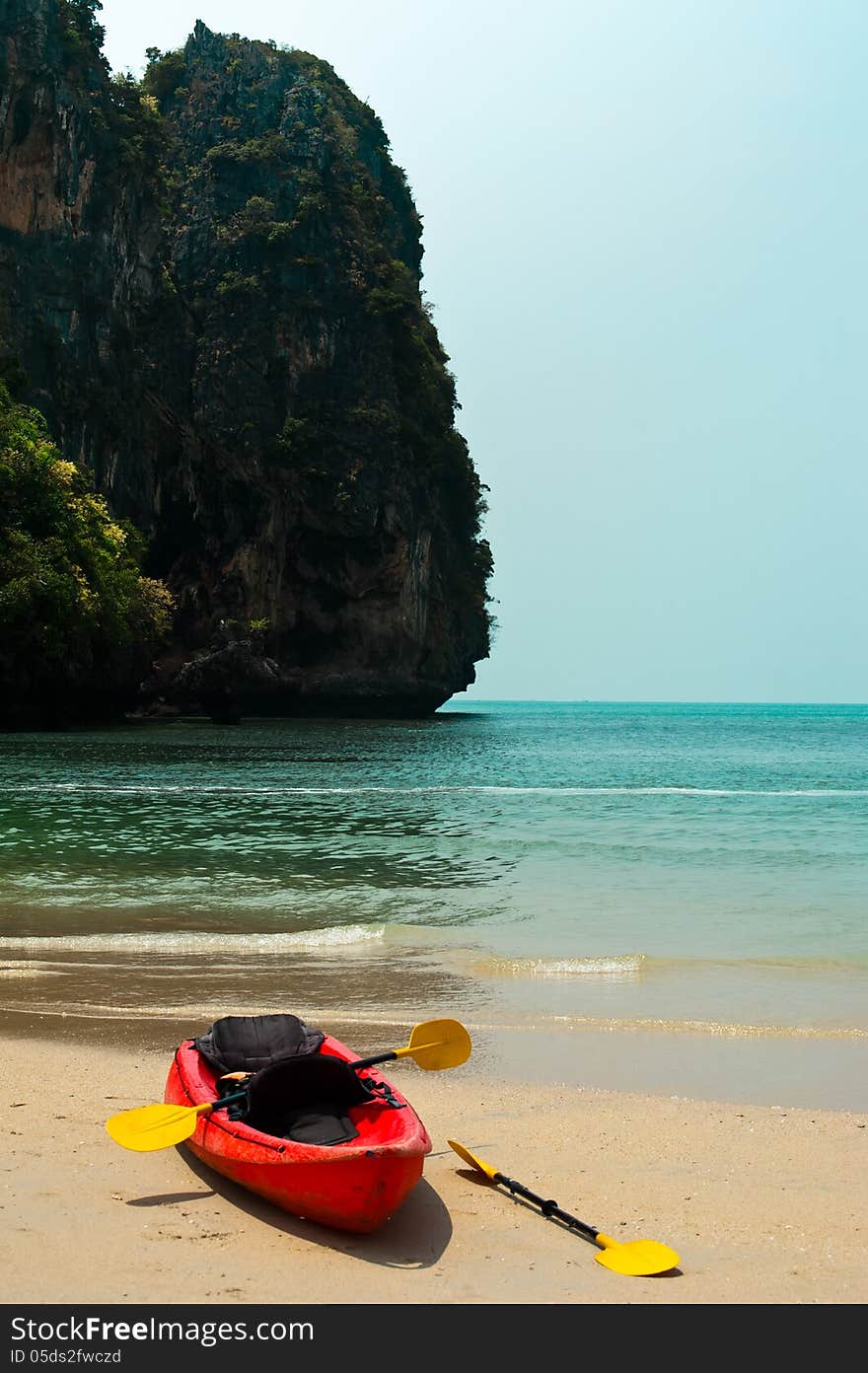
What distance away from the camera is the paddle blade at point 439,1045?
5.27 m

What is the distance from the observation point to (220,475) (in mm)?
57750

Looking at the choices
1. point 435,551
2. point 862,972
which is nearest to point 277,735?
point 435,551

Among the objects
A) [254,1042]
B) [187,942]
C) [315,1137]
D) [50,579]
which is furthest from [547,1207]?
[50,579]

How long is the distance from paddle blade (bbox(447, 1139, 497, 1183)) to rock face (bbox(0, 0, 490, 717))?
149 ft

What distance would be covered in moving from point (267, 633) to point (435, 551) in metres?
13.6

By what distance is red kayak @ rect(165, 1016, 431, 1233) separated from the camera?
394 cm

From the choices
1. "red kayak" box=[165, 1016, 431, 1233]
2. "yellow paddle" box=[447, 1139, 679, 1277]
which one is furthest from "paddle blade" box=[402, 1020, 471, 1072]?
"yellow paddle" box=[447, 1139, 679, 1277]

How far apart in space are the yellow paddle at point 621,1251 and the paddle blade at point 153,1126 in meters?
1.34

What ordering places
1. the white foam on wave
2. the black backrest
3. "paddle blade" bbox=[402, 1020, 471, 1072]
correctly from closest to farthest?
the black backrest → "paddle blade" bbox=[402, 1020, 471, 1072] → the white foam on wave

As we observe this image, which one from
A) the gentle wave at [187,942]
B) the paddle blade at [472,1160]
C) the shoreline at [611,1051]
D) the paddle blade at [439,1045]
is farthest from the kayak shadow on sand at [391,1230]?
the gentle wave at [187,942]

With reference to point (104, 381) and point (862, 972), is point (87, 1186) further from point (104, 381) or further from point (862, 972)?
point (104, 381)

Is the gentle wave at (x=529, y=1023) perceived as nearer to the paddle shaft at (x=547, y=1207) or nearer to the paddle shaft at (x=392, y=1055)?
the paddle shaft at (x=392, y=1055)

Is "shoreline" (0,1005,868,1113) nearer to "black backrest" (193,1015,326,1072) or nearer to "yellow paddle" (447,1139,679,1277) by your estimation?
"black backrest" (193,1015,326,1072)

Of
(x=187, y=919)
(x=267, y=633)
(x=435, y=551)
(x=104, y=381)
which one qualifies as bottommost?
(x=187, y=919)
